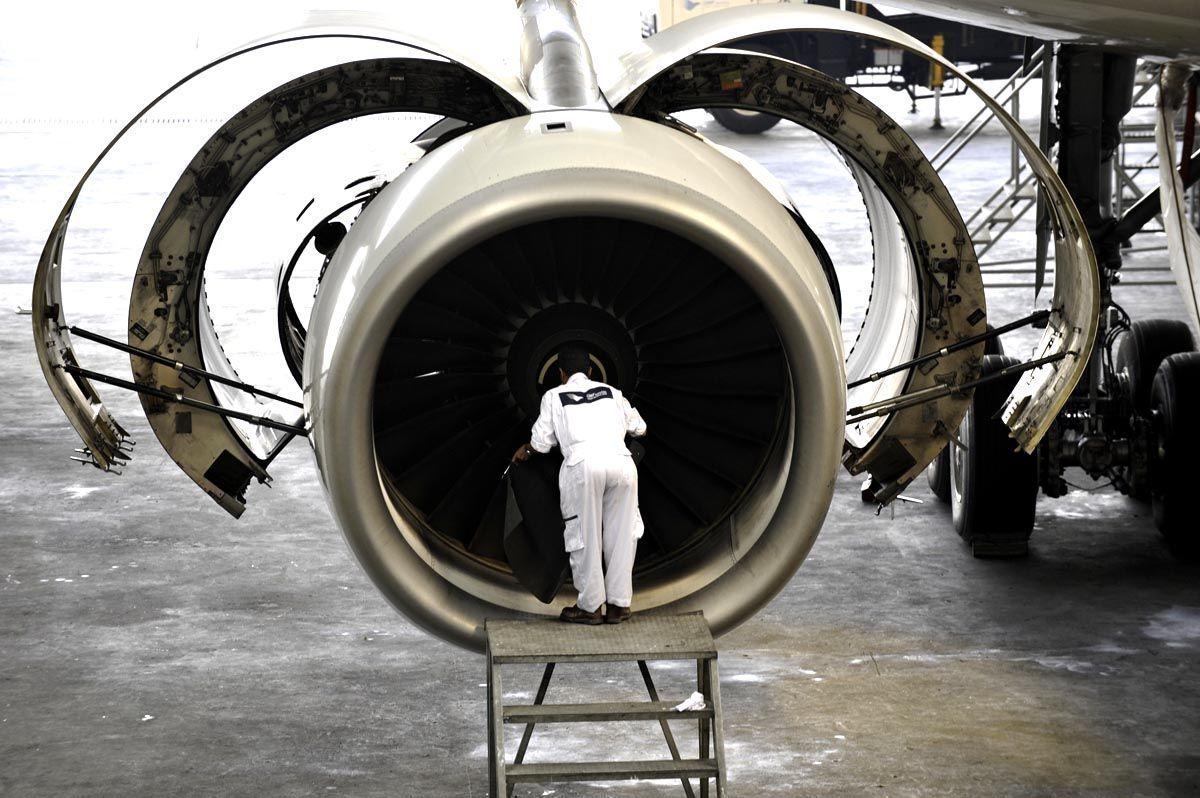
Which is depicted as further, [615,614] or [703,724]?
[703,724]

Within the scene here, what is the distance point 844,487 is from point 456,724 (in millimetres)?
5018

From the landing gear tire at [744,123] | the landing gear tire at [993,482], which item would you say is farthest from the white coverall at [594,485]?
the landing gear tire at [744,123]

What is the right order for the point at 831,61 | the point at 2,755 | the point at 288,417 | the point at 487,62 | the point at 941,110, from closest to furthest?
the point at 487,62
the point at 288,417
the point at 2,755
the point at 831,61
the point at 941,110

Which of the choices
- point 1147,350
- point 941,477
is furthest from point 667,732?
point 1147,350

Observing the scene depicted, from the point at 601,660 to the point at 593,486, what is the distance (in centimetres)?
63

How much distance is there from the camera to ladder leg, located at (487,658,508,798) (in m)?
6.14

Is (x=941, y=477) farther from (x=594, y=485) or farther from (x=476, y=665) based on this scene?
(x=594, y=485)

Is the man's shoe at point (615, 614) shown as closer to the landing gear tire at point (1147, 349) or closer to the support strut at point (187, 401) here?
the support strut at point (187, 401)

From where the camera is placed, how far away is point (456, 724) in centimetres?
862

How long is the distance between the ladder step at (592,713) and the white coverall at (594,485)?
528 millimetres

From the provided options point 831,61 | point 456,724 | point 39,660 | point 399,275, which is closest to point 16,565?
point 39,660

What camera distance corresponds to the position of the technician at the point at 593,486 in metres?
5.93

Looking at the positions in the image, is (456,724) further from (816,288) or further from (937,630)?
(816,288)

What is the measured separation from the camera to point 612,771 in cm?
635
